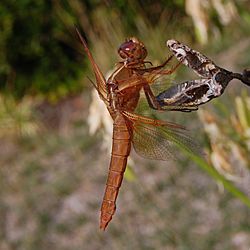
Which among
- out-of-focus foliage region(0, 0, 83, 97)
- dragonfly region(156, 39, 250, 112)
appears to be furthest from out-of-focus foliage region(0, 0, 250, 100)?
dragonfly region(156, 39, 250, 112)

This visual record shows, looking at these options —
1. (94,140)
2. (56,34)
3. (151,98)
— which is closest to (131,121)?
(151,98)

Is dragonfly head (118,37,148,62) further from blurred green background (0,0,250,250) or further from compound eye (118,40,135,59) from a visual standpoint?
blurred green background (0,0,250,250)

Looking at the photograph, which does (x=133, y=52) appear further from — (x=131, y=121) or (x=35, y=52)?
(x=35, y=52)

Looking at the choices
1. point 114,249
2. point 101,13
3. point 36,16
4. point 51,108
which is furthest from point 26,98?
point 114,249

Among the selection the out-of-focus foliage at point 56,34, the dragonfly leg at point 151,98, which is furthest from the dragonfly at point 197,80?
the out-of-focus foliage at point 56,34

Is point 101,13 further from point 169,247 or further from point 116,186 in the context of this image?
point 116,186

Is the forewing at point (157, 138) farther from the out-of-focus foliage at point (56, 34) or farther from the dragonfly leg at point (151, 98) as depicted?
the out-of-focus foliage at point (56, 34)
